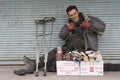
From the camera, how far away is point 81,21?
7762 mm

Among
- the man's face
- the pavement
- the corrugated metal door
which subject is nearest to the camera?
the pavement

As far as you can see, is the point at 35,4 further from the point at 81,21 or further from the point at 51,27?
the point at 81,21

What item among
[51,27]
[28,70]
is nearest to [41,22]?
[51,27]

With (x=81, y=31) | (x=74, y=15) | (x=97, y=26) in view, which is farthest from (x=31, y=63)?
(x=97, y=26)

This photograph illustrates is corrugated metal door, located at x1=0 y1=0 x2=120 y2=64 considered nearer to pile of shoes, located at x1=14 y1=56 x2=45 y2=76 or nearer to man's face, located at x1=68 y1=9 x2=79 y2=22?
pile of shoes, located at x1=14 y1=56 x2=45 y2=76

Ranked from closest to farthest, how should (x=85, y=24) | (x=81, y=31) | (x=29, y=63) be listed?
(x=85, y=24) < (x=81, y=31) < (x=29, y=63)

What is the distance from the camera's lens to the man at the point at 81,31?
25.3ft

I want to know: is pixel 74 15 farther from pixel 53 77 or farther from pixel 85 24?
pixel 53 77

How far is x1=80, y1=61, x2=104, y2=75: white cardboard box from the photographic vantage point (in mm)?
7402

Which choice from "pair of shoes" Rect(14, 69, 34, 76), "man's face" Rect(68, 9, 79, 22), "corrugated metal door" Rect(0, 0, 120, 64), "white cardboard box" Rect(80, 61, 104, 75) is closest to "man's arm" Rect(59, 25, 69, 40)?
"man's face" Rect(68, 9, 79, 22)

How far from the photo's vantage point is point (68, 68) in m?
7.48

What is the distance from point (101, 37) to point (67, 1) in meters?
1.04

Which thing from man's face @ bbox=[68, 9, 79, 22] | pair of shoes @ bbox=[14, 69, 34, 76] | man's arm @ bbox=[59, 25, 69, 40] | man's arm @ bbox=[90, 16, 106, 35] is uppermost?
man's face @ bbox=[68, 9, 79, 22]

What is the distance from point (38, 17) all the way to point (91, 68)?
1700mm
